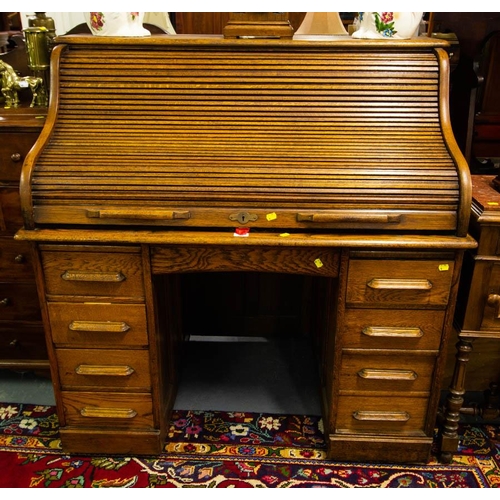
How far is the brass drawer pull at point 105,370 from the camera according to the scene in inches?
75.1

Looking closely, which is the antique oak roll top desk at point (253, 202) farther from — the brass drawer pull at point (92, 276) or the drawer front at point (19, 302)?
the drawer front at point (19, 302)

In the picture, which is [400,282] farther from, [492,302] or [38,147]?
[38,147]

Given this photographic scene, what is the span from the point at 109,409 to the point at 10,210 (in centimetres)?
89

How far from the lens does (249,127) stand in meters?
1.81

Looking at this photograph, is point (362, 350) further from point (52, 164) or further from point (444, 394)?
point (52, 164)

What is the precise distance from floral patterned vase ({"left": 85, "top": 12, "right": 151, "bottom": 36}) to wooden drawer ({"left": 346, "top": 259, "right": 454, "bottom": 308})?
45.8 inches

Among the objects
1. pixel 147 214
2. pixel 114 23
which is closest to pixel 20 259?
pixel 147 214

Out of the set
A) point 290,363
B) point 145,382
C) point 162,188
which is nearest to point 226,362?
point 290,363

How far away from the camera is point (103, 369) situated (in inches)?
75.3

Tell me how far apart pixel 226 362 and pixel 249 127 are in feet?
4.29

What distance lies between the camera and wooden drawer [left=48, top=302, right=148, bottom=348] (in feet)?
5.96

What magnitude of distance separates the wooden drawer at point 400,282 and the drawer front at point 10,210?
135 cm

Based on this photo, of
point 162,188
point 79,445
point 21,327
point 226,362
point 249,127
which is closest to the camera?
point 162,188

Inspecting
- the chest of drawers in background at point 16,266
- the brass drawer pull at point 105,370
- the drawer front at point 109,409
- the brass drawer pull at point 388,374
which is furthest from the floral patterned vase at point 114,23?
the brass drawer pull at point 388,374
